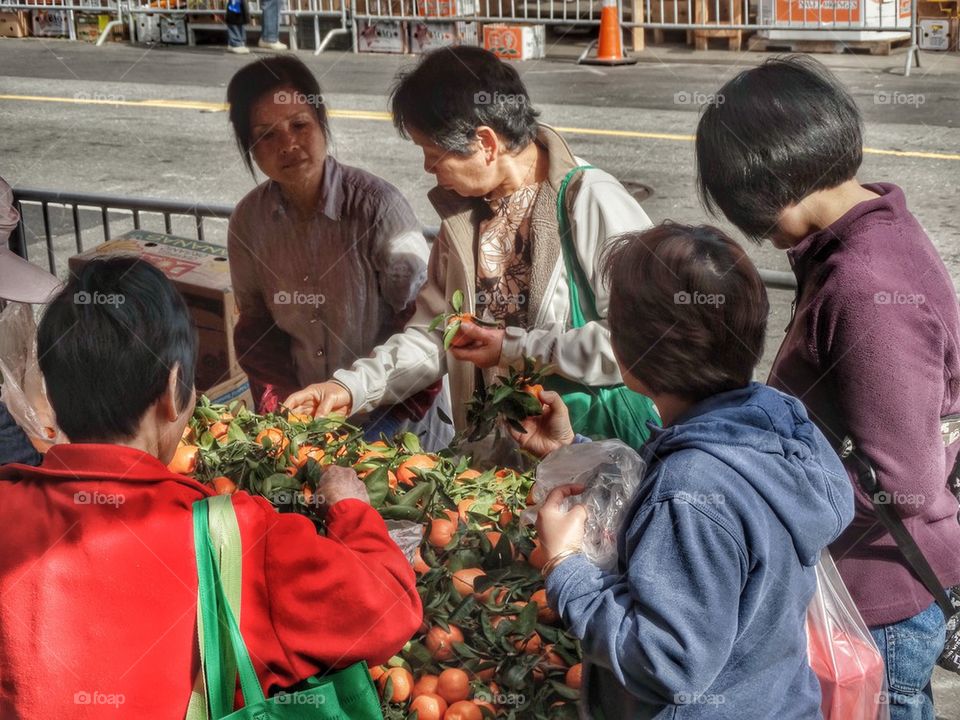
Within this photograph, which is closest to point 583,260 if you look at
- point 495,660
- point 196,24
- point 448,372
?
point 448,372

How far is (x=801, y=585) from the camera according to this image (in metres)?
1.85

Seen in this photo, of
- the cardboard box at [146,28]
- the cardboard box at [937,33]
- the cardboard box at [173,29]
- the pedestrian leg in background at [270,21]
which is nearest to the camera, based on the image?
the cardboard box at [146,28]

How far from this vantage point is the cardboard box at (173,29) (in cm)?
618

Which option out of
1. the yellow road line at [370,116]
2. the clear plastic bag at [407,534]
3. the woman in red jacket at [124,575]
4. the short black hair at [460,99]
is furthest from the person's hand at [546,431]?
the yellow road line at [370,116]

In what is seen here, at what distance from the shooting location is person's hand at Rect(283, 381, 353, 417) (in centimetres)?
307

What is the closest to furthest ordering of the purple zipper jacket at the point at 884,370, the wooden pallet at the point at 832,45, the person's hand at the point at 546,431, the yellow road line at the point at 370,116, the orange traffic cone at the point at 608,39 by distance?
the purple zipper jacket at the point at 884,370, the person's hand at the point at 546,431, the yellow road line at the point at 370,116, the orange traffic cone at the point at 608,39, the wooden pallet at the point at 832,45

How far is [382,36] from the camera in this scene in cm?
841

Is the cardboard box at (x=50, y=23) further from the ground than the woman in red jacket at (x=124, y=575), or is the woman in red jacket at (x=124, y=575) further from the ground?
the cardboard box at (x=50, y=23)

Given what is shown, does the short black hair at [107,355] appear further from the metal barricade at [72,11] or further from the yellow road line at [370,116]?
the yellow road line at [370,116]

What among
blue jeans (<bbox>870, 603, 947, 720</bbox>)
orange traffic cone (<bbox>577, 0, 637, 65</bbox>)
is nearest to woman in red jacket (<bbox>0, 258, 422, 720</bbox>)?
blue jeans (<bbox>870, 603, 947, 720</bbox>)

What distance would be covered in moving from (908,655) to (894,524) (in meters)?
0.28

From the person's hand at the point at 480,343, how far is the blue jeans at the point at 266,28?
9.34 feet

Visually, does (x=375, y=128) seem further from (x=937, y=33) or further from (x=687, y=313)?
(x=687, y=313)

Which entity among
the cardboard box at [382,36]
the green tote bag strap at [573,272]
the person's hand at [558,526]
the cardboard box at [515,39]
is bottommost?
the person's hand at [558,526]
